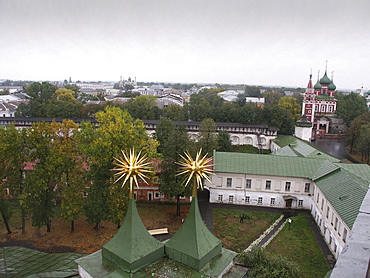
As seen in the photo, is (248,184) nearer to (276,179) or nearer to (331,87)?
(276,179)

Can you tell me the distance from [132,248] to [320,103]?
69.7 meters

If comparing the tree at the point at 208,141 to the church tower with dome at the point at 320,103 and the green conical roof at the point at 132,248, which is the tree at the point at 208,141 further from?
the church tower with dome at the point at 320,103

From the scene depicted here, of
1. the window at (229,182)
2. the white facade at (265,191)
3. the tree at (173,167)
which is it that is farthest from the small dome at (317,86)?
the tree at (173,167)

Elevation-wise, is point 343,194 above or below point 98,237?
above

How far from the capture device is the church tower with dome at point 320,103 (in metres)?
69.9

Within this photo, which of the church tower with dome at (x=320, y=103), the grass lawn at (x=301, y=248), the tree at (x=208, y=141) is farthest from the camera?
the church tower with dome at (x=320, y=103)

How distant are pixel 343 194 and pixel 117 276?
694 inches

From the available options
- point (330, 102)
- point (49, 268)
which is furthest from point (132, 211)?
point (330, 102)

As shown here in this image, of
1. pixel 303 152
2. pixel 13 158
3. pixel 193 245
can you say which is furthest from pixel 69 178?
pixel 303 152

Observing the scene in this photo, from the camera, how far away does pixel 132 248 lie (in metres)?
15.0

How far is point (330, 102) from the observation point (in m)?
73.5

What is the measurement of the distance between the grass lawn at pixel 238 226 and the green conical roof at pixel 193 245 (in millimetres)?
8265

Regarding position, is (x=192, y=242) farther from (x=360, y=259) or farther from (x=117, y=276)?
(x=360, y=259)

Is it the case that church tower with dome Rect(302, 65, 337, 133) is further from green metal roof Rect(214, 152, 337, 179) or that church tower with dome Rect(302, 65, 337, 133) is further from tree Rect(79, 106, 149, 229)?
tree Rect(79, 106, 149, 229)
